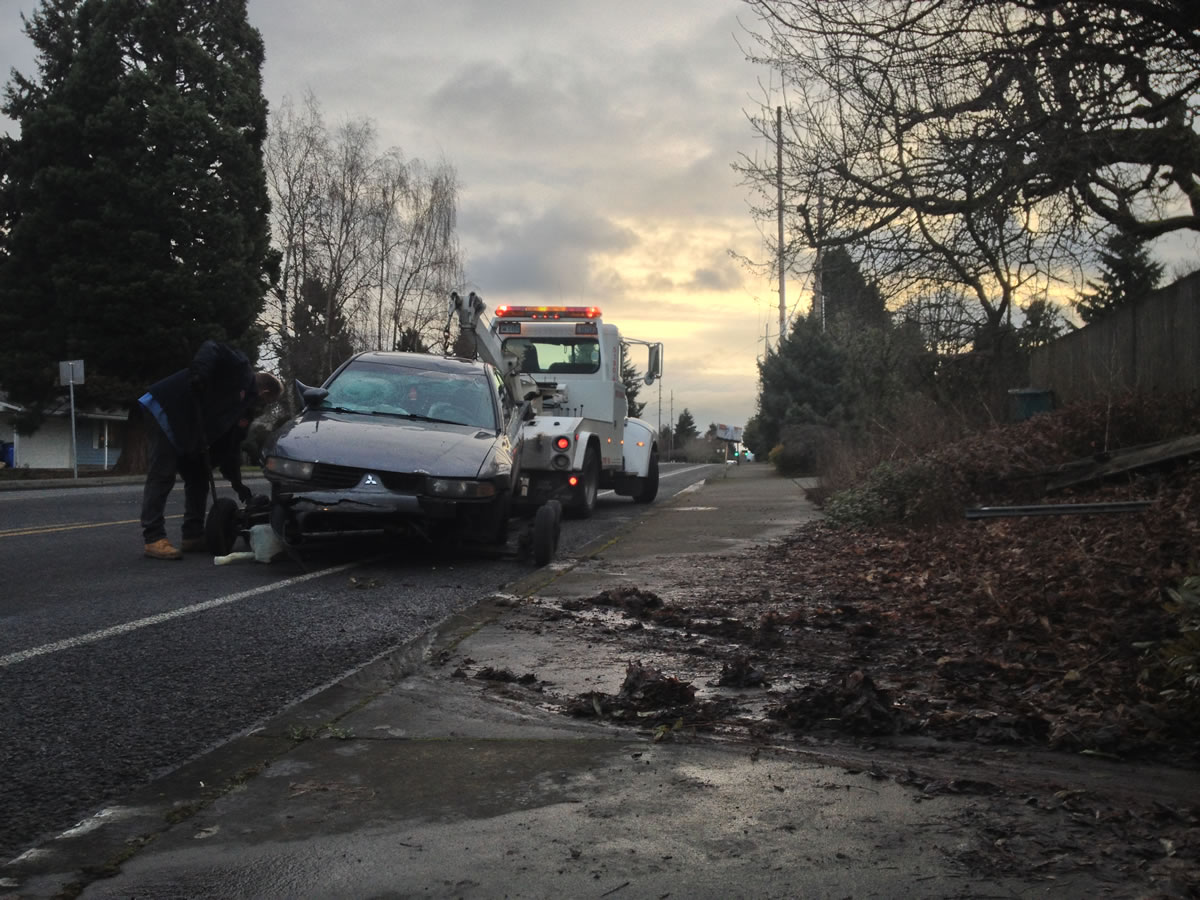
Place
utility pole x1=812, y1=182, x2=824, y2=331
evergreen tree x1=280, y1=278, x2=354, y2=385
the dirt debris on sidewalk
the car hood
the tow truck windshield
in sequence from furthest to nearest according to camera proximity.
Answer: evergreen tree x1=280, y1=278, x2=354, y2=385 → the tow truck windshield → utility pole x1=812, y1=182, x2=824, y2=331 → the car hood → the dirt debris on sidewalk

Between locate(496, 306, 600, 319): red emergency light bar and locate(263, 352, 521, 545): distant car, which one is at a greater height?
locate(496, 306, 600, 319): red emergency light bar

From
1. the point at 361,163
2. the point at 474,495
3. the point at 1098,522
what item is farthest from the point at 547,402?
the point at 361,163

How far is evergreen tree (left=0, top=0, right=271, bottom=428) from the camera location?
108 feet

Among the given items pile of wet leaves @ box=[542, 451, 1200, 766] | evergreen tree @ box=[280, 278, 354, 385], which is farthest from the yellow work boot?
evergreen tree @ box=[280, 278, 354, 385]

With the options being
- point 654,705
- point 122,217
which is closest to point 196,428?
point 654,705

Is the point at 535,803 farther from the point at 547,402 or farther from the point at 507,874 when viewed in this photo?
the point at 547,402

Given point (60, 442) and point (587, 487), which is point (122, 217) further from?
point (587, 487)

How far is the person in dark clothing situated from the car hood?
50 centimetres

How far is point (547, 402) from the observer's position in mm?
16219

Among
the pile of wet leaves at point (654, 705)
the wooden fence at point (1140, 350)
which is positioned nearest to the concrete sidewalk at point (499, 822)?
the pile of wet leaves at point (654, 705)

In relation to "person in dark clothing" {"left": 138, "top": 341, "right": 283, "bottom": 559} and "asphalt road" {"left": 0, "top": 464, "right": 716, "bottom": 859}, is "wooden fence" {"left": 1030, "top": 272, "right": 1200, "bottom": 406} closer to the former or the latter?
"asphalt road" {"left": 0, "top": 464, "right": 716, "bottom": 859}

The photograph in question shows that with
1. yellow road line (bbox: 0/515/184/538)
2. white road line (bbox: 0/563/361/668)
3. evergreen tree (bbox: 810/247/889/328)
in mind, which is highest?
evergreen tree (bbox: 810/247/889/328)

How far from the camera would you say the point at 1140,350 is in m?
13.3

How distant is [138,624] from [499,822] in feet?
12.6
